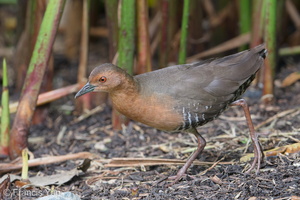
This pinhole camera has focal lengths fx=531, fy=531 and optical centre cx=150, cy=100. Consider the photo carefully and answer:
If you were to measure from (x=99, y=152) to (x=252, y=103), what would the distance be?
5.57 feet

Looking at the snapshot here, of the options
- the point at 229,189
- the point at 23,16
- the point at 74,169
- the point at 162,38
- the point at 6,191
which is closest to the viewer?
the point at 229,189

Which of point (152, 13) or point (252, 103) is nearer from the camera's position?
point (252, 103)

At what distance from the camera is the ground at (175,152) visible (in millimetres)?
3651

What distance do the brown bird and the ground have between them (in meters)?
0.19

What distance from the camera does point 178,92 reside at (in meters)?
3.90

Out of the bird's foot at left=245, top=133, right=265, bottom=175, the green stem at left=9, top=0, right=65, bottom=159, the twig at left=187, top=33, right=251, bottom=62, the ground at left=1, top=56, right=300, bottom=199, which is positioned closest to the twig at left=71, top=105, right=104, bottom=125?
the ground at left=1, top=56, right=300, bottom=199

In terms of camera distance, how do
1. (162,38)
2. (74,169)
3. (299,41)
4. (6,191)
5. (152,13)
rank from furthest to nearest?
1. (152,13)
2. (299,41)
3. (162,38)
4. (74,169)
5. (6,191)

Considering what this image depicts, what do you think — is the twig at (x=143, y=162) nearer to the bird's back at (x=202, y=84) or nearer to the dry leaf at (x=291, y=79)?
the bird's back at (x=202, y=84)

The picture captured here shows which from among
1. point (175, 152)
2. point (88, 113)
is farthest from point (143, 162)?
point (88, 113)

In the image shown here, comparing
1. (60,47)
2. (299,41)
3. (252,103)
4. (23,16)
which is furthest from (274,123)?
(60,47)

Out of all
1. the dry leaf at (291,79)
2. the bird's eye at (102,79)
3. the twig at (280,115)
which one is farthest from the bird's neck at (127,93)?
the dry leaf at (291,79)

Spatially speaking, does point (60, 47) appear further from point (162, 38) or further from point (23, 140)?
point (23, 140)

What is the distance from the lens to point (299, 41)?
6.72m

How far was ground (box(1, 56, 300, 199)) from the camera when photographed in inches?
144
